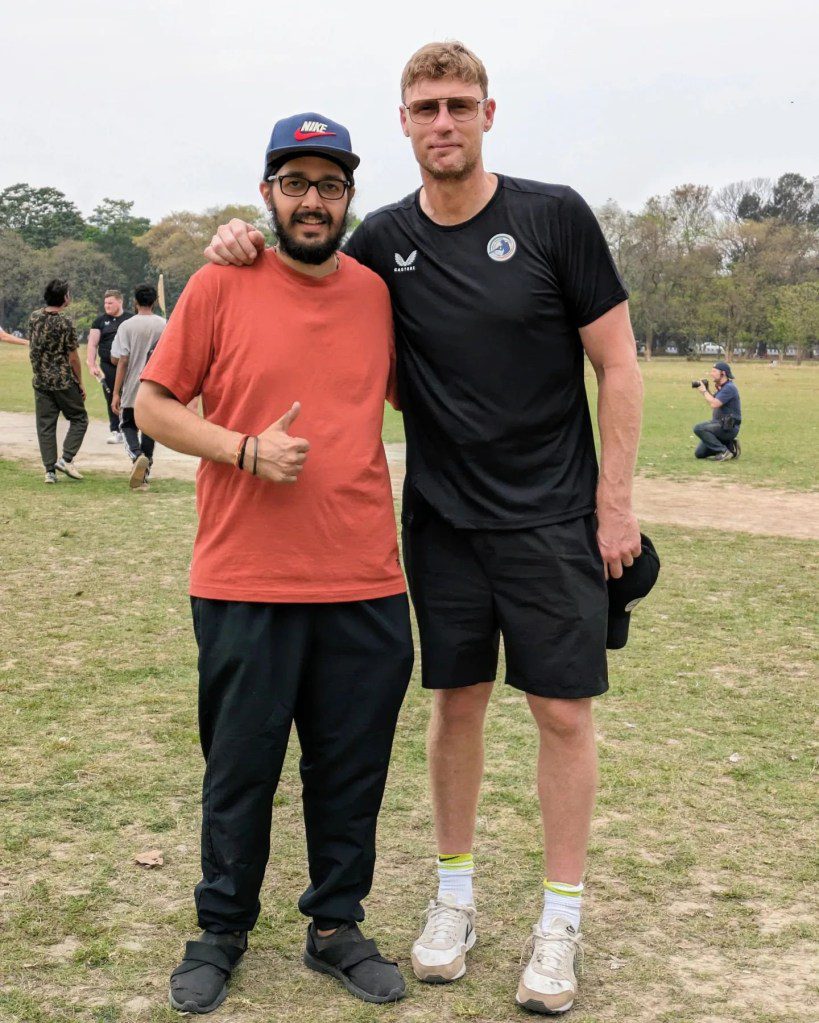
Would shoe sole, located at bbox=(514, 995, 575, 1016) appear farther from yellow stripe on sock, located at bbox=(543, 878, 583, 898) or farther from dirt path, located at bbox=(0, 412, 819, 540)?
dirt path, located at bbox=(0, 412, 819, 540)

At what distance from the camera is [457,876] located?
3.51 m

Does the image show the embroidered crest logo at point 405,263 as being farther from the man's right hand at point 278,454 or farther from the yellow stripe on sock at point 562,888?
the yellow stripe on sock at point 562,888

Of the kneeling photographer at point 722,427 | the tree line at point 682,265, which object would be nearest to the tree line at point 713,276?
the tree line at point 682,265

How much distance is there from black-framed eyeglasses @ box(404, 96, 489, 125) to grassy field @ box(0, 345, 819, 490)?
11.3m

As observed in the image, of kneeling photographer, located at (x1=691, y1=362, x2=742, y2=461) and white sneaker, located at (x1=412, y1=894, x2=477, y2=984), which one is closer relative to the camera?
white sneaker, located at (x1=412, y1=894, x2=477, y2=984)

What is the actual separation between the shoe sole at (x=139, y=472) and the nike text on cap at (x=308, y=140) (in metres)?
9.07

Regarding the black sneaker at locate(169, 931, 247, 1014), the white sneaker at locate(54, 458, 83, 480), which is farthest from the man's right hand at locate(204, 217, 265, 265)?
the white sneaker at locate(54, 458, 83, 480)

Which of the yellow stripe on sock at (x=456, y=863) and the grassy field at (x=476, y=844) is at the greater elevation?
the yellow stripe on sock at (x=456, y=863)

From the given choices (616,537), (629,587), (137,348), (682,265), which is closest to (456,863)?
(629,587)

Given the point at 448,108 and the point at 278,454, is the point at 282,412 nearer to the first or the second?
the point at 278,454

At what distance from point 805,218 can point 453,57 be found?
399 feet

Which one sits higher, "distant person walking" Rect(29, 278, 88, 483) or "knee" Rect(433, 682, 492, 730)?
"distant person walking" Rect(29, 278, 88, 483)

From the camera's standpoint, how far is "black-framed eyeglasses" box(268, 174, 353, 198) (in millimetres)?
3201

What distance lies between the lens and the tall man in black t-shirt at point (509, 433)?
3.24 m
